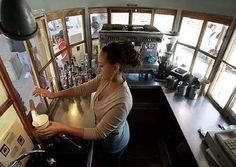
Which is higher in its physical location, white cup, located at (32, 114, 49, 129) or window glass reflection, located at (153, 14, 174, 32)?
window glass reflection, located at (153, 14, 174, 32)

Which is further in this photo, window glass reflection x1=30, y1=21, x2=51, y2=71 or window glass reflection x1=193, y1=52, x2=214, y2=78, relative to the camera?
window glass reflection x1=193, y1=52, x2=214, y2=78

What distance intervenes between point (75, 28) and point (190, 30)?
1673 mm

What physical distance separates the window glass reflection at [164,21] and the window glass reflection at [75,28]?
1.17 meters

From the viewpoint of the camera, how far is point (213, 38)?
2131 mm

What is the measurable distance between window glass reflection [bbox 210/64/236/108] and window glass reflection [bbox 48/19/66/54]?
6.54 feet

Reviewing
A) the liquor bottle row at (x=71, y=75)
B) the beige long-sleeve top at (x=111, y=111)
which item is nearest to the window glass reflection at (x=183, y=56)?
the liquor bottle row at (x=71, y=75)

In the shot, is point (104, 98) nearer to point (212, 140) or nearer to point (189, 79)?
point (212, 140)

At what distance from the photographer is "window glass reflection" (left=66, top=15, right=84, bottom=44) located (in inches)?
93.1

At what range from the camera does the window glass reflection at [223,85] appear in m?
1.84

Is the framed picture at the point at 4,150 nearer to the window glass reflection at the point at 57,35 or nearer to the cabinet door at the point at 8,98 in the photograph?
the cabinet door at the point at 8,98

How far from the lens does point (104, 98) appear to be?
49.6 inches

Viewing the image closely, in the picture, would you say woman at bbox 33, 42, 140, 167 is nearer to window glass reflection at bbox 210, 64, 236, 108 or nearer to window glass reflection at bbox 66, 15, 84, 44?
window glass reflection at bbox 210, 64, 236, 108

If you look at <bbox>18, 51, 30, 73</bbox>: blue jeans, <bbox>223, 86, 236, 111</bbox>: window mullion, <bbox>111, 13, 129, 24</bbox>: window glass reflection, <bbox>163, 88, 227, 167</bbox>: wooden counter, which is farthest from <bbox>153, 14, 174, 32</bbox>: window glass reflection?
<bbox>18, 51, 30, 73</bbox>: blue jeans

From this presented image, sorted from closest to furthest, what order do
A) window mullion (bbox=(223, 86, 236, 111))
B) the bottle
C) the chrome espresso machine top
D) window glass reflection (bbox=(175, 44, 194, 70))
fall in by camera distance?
1. the bottle
2. window mullion (bbox=(223, 86, 236, 111))
3. the chrome espresso machine top
4. window glass reflection (bbox=(175, 44, 194, 70))
